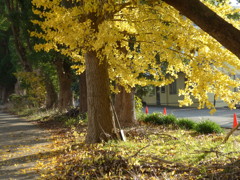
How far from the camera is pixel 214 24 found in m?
5.44

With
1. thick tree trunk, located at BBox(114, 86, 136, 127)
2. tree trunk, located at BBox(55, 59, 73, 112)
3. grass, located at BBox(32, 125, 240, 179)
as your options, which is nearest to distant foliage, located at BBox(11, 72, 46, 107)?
tree trunk, located at BBox(55, 59, 73, 112)

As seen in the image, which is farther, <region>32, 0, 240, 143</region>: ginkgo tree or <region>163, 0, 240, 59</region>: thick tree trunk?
<region>32, 0, 240, 143</region>: ginkgo tree

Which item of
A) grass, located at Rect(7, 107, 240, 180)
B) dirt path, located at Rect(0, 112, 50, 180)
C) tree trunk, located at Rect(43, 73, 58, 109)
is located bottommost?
dirt path, located at Rect(0, 112, 50, 180)

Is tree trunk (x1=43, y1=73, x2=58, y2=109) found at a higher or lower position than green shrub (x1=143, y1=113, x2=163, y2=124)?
higher

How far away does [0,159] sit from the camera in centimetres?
852

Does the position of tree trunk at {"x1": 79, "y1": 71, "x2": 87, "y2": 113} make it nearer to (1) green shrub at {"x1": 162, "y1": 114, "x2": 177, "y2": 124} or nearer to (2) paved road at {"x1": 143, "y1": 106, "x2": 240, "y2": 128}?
(1) green shrub at {"x1": 162, "y1": 114, "x2": 177, "y2": 124}

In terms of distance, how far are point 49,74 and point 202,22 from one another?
840 inches

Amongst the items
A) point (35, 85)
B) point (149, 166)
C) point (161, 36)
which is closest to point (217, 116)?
point (161, 36)

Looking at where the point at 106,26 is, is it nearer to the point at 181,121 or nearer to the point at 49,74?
the point at 181,121

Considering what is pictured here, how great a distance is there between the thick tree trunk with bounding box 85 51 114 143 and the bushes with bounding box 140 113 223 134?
14.5ft

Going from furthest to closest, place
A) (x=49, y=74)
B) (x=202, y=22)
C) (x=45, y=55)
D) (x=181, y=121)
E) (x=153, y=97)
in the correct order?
(x=153, y=97), (x=49, y=74), (x=45, y=55), (x=181, y=121), (x=202, y=22)

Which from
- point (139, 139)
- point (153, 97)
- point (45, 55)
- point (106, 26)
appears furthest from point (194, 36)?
point (153, 97)

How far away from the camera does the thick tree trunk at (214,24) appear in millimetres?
5336

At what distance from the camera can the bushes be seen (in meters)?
12.4
